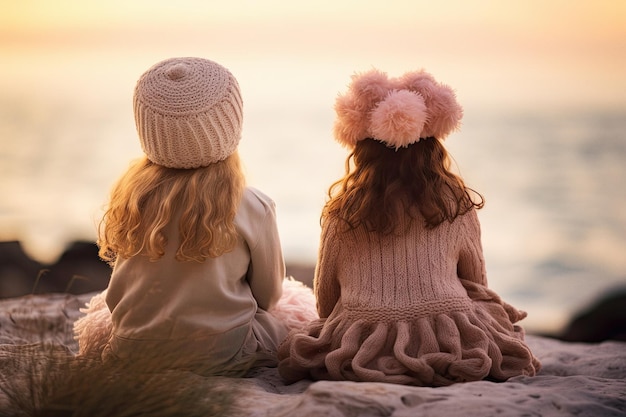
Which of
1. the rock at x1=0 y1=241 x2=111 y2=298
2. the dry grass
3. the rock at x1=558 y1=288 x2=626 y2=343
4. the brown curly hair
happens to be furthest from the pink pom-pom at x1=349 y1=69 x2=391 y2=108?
the rock at x1=558 y1=288 x2=626 y2=343

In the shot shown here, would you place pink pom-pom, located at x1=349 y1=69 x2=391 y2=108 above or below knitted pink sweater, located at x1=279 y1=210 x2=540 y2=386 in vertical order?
above

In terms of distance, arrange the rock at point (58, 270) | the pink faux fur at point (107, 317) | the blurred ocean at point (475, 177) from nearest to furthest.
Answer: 1. the pink faux fur at point (107, 317)
2. the rock at point (58, 270)
3. the blurred ocean at point (475, 177)

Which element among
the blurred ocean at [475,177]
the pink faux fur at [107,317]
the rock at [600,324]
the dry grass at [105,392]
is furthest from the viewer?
the blurred ocean at [475,177]

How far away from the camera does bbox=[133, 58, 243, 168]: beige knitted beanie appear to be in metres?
3.12

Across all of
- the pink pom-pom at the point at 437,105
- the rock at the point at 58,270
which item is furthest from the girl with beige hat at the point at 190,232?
the rock at the point at 58,270

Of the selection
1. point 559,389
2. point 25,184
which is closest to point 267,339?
point 559,389

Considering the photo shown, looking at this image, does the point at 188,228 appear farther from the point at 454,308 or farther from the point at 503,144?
the point at 503,144

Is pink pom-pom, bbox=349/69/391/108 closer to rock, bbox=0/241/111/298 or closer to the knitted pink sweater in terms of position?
the knitted pink sweater

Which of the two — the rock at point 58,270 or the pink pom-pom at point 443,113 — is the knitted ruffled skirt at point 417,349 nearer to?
the pink pom-pom at point 443,113

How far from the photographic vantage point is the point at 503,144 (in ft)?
54.6

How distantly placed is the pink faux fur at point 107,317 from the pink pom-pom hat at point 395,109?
0.83m

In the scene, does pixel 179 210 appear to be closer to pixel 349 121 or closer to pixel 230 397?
pixel 349 121

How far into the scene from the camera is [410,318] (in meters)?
3.16

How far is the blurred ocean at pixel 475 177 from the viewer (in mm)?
10219
